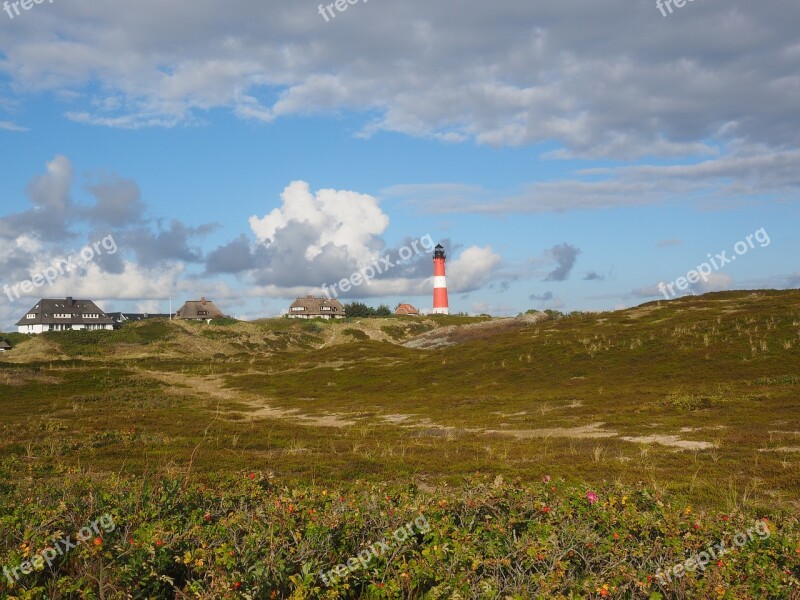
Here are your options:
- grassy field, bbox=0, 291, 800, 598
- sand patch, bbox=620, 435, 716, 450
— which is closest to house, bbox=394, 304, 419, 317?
grassy field, bbox=0, 291, 800, 598

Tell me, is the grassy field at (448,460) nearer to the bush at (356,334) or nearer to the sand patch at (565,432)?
the sand patch at (565,432)

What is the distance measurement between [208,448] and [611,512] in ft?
59.7

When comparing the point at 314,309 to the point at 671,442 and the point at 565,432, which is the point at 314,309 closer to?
the point at 565,432

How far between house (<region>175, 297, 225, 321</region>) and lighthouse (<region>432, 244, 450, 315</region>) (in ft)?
199

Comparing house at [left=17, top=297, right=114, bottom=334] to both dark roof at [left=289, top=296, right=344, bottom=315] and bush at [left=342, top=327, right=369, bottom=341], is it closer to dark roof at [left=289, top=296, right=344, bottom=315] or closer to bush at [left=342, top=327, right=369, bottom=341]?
dark roof at [left=289, top=296, right=344, bottom=315]

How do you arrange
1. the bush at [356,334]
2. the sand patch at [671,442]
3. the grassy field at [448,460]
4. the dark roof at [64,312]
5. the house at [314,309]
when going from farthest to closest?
the house at [314,309], the dark roof at [64,312], the bush at [356,334], the sand patch at [671,442], the grassy field at [448,460]

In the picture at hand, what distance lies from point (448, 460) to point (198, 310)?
151799 millimetres

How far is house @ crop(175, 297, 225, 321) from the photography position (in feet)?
526

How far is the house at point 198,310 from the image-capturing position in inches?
6309

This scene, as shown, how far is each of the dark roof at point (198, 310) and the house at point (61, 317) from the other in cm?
1877

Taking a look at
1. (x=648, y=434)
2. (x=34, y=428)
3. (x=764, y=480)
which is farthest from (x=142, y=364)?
(x=764, y=480)

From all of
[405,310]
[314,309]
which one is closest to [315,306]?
[314,309]

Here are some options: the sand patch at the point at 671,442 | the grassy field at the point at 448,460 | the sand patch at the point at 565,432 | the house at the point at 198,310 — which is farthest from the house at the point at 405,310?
the sand patch at the point at 671,442

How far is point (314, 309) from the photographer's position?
17200cm
